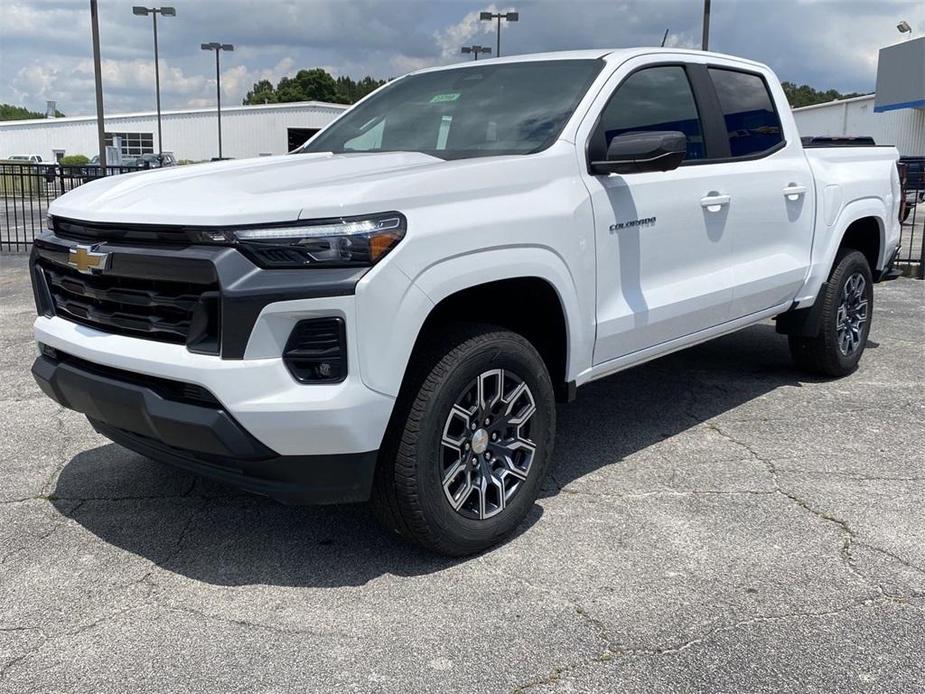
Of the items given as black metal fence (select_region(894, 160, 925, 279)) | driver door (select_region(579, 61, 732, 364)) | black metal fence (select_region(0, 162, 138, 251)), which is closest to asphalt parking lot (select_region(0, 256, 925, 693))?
driver door (select_region(579, 61, 732, 364))

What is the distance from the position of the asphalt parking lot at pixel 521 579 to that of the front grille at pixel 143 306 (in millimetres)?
916

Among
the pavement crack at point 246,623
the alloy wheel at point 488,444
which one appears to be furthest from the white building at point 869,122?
the pavement crack at point 246,623

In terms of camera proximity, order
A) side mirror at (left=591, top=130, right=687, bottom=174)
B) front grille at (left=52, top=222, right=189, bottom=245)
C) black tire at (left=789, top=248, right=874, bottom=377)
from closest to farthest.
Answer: front grille at (left=52, top=222, right=189, bottom=245) → side mirror at (left=591, top=130, right=687, bottom=174) → black tire at (left=789, top=248, right=874, bottom=377)

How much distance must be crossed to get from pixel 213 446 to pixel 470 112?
84.8 inches

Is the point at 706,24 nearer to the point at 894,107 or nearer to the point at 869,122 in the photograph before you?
the point at 894,107

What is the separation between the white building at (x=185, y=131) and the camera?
72250 millimetres

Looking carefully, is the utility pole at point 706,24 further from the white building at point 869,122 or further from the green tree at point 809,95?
the green tree at point 809,95

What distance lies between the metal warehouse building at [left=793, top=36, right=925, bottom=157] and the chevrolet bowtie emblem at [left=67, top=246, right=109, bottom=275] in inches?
1454

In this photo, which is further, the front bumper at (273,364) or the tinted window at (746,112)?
the tinted window at (746,112)

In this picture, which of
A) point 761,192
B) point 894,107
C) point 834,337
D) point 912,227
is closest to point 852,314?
point 834,337

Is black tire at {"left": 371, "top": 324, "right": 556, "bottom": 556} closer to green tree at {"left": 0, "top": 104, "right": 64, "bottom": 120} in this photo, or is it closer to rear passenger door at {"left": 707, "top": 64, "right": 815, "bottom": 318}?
rear passenger door at {"left": 707, "top": 64, "right": 815, "bottom": 318}

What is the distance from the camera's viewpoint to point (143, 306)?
3158 millimetres

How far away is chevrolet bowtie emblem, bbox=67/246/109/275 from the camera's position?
322 centimetres

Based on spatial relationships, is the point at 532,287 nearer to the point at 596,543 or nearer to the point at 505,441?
the point at 505,441
